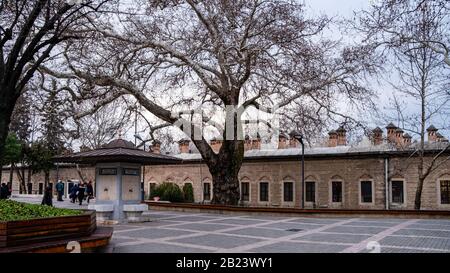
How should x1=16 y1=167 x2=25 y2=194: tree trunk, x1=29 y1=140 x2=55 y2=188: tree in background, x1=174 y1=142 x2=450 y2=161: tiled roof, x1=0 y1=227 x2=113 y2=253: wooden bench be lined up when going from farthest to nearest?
x1=16 y1=167 x2=25 y2=194: tree trunk → x1=29 y1=140 x2=55 y2=188: tree in background → x1=174 y1=142 x2=450 y2=161: tiled roof → x1=0 y1=227 x2=113 y2=253: wooden bench

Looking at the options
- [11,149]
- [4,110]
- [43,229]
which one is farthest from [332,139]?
[43,229]

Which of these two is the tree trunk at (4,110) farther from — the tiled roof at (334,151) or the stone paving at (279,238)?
the tiled roof at (334,151)

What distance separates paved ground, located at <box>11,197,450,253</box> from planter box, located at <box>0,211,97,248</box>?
4.00 ft

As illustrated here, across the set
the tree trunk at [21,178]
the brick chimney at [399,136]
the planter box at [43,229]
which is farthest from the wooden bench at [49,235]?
the tree trunk at [21,178]

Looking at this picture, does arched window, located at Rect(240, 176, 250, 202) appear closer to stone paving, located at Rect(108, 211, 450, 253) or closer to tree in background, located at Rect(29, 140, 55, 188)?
tree in background, located at Rect(29, 140, 55, 188)

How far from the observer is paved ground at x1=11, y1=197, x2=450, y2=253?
1069 cm

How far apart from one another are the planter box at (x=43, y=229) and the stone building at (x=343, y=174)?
59.7 feet

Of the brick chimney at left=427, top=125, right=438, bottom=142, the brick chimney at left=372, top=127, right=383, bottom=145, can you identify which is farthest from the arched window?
the brick chimney at left=427, top=125, right=438, bottom=142

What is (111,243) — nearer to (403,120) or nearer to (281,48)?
(281,48)

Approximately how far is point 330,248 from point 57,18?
27.8 feet

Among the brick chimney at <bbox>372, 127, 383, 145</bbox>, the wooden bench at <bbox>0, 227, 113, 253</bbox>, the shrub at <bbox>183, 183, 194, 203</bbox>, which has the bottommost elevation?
the shrub at <bbox>183, 183, 194, 203</bbox>

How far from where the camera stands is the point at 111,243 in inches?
450

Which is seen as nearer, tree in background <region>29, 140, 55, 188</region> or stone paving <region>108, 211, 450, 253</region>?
stone paving <region>108, 211, 450, 253</region>

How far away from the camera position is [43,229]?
8602 mm
